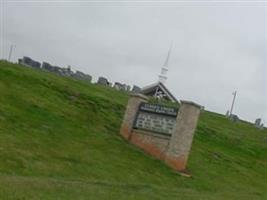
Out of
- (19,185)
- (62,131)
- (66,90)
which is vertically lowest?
(19,185)

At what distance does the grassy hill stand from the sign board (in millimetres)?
1074

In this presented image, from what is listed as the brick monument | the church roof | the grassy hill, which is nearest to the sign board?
the brick monument

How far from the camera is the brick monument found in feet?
67.6

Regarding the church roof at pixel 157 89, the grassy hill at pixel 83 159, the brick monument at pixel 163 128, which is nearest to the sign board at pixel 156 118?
the brick monument at pixel 163 128

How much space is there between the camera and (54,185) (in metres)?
12.1

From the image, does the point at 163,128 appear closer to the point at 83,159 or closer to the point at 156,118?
the point at 156,118

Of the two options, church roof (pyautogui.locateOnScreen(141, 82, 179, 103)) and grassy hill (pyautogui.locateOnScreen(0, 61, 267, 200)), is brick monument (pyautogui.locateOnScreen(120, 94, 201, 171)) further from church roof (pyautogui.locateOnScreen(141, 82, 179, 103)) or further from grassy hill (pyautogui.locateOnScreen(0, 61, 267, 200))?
church roof (pyautogui.locateOnScreen(141, 82, 179, 103))

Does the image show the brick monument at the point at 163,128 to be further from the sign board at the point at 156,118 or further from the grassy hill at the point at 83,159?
the grassy hill at the point at 83,159

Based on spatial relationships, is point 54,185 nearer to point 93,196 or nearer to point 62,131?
point 93,196

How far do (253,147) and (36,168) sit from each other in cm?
2397

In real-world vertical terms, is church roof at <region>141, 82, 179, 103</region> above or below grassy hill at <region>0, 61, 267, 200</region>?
above

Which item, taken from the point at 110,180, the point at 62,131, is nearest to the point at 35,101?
the point at 62,131

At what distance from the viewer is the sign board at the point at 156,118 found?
839 inches

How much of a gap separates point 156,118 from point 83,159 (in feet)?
18.1
